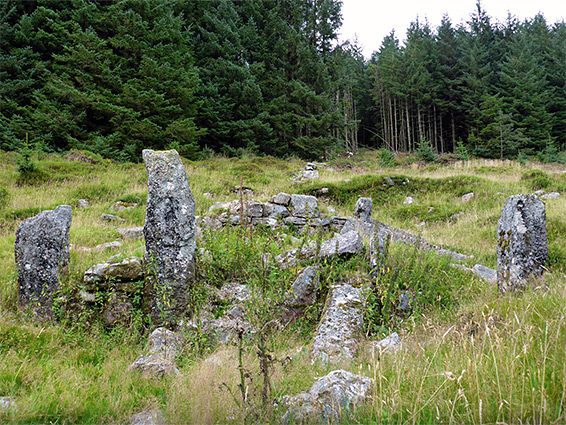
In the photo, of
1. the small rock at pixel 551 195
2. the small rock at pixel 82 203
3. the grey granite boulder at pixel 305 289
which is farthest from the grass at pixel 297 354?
the small rock at pixel 551 195

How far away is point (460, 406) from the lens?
180 centimetres


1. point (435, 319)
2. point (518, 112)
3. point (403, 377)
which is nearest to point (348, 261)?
point (435, 319)

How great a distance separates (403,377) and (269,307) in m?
2.18

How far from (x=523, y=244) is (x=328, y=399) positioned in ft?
13.0

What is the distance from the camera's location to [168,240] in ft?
14.9

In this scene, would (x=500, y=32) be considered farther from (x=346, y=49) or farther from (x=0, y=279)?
(x=0, y=279)

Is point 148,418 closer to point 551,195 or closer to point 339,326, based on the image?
point 339,326

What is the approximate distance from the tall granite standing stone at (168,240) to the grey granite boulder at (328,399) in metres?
2.66

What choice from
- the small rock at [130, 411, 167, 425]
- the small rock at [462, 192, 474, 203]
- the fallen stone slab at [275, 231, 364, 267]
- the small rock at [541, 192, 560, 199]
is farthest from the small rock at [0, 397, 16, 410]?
the small rock at [541, 192, 560, 199]

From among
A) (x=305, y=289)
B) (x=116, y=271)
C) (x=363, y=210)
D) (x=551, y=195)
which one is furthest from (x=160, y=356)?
(x=551, y=195)

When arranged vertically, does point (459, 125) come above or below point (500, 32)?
below

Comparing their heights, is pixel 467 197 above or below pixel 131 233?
below

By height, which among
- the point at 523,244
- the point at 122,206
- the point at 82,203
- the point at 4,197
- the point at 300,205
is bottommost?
the point at 523,244

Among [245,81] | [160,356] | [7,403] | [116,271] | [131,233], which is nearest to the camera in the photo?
[7,403]
